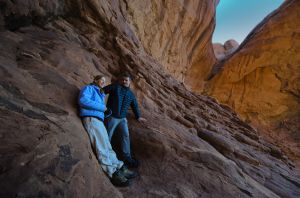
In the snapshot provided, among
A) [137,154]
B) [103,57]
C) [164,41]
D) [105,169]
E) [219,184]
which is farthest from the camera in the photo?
[164,41]

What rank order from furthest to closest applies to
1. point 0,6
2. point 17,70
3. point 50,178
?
point 0,6, point 17,70, point 50,178

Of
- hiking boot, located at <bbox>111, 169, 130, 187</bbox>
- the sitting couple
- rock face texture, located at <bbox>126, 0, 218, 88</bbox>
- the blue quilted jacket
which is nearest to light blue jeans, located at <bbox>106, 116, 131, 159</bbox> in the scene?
the sitting couple

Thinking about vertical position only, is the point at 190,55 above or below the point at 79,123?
above

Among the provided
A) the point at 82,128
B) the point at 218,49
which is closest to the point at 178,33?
the point at 82,128

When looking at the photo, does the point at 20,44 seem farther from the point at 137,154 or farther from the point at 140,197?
the point at 140,197

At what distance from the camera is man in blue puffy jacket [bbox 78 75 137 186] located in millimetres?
4660

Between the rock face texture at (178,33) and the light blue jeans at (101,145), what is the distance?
30.9 ft

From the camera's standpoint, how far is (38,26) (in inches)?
302

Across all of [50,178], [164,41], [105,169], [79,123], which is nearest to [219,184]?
[105,169]

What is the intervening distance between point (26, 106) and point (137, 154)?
2730 mm

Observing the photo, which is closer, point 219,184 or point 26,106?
point 26,106

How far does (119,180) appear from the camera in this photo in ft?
15.3

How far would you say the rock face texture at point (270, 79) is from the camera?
69.8 ft

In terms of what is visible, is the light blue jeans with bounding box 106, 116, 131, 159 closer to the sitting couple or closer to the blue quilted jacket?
the sitting couple
